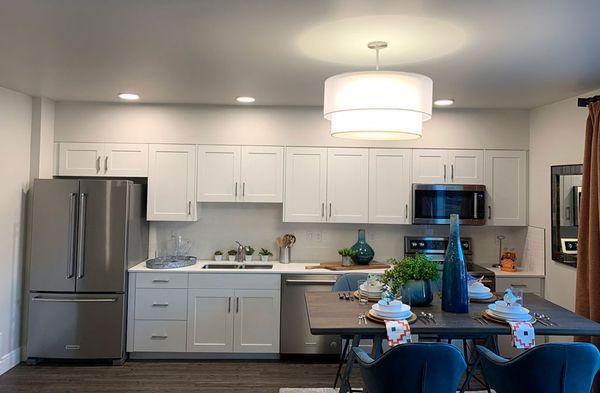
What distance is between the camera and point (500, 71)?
3.03 metres

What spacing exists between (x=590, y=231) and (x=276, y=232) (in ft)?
9.01

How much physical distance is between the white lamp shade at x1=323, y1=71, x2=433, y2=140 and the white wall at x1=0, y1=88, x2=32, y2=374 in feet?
9.83

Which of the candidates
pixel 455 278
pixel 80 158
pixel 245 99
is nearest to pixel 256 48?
pixel 245 99

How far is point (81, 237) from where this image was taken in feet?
13.0

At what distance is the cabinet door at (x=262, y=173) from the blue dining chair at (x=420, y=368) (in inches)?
101

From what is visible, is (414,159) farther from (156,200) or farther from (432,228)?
(156,200)

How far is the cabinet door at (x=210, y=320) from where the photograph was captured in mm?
4082

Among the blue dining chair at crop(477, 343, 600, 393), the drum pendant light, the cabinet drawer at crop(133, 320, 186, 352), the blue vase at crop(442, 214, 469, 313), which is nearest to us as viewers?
the blue dining chair at crop(477, 343, 600, 393)

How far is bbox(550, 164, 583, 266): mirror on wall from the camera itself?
3.70m

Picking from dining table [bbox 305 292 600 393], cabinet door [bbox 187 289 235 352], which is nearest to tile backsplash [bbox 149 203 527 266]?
cabinet door [bbox 187 289 235 352]

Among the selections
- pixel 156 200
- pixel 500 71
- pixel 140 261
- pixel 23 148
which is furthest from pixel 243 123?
pixel 500 71

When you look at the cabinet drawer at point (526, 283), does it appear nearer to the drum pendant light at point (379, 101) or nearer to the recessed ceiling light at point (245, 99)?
the drum pendant light at point (379, 101)

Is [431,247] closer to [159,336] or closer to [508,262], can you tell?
[508,262]

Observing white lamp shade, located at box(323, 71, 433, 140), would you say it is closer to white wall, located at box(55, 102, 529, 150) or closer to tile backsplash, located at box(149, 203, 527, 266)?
white wall, located at box(55, 102, 529, 150)
